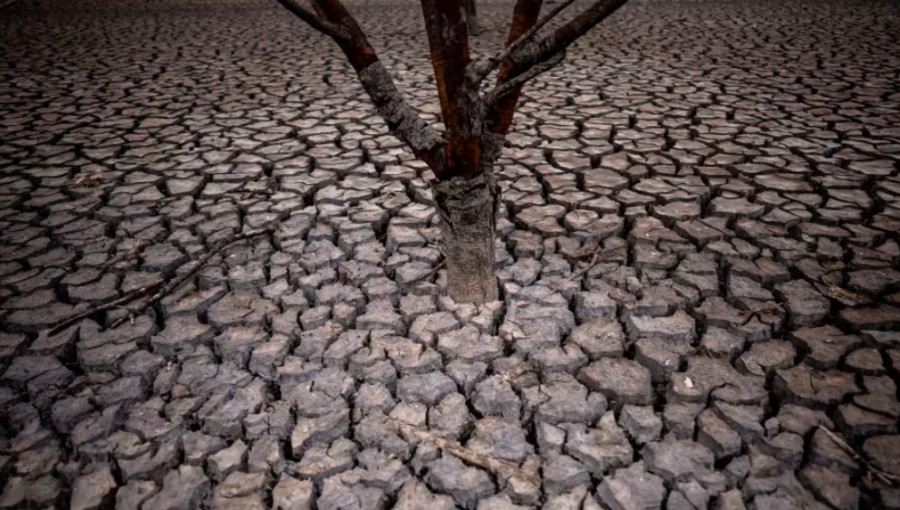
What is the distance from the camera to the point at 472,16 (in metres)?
5.86

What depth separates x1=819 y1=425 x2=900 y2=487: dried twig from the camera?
116 cm

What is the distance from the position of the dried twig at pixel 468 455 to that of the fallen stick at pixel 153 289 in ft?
3.29

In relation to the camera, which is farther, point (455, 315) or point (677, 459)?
point (455, 315)

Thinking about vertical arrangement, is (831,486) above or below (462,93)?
below

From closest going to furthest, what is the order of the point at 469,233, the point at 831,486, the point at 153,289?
the point at 831,486 < the point at 469,233 < the point at 153,289

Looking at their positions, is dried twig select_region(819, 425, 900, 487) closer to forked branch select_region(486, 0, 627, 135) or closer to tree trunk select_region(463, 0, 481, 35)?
forked branch select_region(486, 0, 627, 135)

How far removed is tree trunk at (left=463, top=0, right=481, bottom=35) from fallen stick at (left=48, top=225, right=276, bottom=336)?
13.7ft

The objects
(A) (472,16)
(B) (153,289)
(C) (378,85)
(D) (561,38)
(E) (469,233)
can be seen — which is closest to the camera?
(D) (561,38)

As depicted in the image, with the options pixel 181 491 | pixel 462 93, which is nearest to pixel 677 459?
Result: pixel 462 93

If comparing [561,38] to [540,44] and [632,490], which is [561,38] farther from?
[632,490]

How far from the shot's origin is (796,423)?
131 cm

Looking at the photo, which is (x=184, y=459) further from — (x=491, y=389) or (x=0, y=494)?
(x=491, y=389)

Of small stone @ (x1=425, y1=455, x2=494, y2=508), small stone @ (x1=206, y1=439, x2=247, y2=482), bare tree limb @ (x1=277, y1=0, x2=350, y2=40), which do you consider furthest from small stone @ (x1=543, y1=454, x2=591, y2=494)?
bare tree limb @ (x1=277, y1=0, x2=350, y2=40)

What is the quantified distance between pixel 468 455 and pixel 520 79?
0.91 metres
